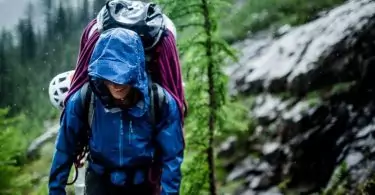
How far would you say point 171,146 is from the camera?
3.47 m

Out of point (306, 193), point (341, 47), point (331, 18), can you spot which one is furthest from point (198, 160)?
point (331, 18)

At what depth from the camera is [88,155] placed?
12.0 ft

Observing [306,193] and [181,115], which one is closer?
[181,115]

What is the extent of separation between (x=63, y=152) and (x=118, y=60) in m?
0.84

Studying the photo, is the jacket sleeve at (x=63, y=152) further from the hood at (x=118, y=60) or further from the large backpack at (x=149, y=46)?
the hood at (x=118, y=60)

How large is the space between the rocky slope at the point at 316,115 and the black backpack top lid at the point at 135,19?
596 centimetres

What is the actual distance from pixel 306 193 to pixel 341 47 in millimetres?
3248

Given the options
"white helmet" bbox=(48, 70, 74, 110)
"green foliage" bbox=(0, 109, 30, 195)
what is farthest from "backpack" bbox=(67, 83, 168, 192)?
"green foliage" bbox=(0, 109, 30, 195)

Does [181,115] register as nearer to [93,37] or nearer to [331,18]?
[93,37]

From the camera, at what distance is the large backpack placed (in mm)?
3369

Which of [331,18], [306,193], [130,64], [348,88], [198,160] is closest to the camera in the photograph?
[130,64]

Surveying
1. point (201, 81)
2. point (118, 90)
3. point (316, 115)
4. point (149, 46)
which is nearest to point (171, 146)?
point (118, 90)

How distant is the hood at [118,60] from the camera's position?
3.14 metres

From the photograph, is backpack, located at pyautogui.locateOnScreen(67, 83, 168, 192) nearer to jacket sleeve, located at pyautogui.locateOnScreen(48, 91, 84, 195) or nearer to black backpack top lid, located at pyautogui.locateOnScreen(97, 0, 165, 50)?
jacket sleeve, located at pyautogui.locateOnScreen(48, 91, 84, 195)
